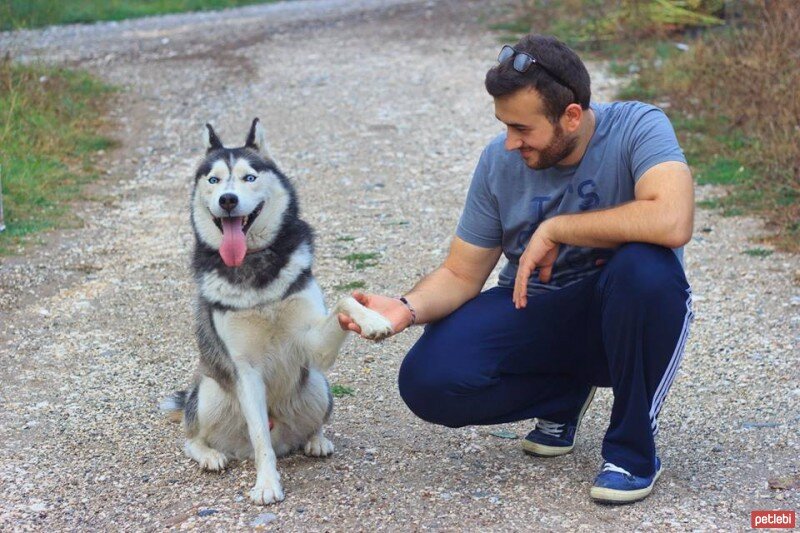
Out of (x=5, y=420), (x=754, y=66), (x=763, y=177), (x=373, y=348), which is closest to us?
(x=5, y=420)

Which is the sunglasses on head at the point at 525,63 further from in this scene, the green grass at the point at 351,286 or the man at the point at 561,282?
the green grass at the point at 351,286

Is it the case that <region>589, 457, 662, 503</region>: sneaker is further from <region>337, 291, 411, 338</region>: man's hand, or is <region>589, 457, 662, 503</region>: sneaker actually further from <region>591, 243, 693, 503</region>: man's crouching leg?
<region>337, 291, 411, 338</region>: man's hand

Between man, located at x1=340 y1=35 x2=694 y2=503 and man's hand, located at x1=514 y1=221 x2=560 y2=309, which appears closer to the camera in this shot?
man, located at x1=340 y1=35 x2=694 y2=503

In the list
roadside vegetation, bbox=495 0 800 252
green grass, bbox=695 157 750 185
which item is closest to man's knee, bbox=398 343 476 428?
roadside vegetation, bbox=495 0 800 252

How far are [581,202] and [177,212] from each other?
4949 mm

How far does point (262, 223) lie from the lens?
396 centimetres

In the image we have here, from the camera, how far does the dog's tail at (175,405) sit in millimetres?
4484

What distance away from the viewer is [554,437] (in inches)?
155

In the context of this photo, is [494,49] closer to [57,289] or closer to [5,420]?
[57,289]

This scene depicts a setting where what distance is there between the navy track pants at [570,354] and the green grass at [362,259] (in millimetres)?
2728

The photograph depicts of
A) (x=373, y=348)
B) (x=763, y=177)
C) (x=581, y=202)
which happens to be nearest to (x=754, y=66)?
(x=763, y=177)

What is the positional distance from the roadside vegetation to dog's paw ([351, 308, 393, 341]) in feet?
12.5

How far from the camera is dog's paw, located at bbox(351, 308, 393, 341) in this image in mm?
3527

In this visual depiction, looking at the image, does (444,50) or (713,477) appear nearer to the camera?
(713,477)
